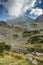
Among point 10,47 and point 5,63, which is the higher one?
point 10,47

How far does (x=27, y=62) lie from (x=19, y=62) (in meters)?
1.85

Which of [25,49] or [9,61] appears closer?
[9,61]

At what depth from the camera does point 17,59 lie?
131 feet

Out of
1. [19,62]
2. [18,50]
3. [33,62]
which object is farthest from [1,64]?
[18,50]

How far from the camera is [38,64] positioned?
37.4m

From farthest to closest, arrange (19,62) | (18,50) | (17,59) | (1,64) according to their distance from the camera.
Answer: (18,50), (17,59), (19,62), (1,64)

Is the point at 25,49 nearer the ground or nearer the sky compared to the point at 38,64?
nearer the sky

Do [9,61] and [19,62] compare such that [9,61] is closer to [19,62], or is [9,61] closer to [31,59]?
[19,62]

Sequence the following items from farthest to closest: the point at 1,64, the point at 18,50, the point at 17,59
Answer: the point at 18,50 → the point at 17,59 → the point at 1,64

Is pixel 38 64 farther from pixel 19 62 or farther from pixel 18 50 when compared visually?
pixel 18 50

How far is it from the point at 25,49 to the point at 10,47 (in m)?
4.70

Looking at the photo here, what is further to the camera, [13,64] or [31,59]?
[31,59]

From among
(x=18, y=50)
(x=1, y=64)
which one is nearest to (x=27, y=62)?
(x=1, y=64)

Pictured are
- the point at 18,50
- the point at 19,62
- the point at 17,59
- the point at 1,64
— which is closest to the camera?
the point at 1,64
